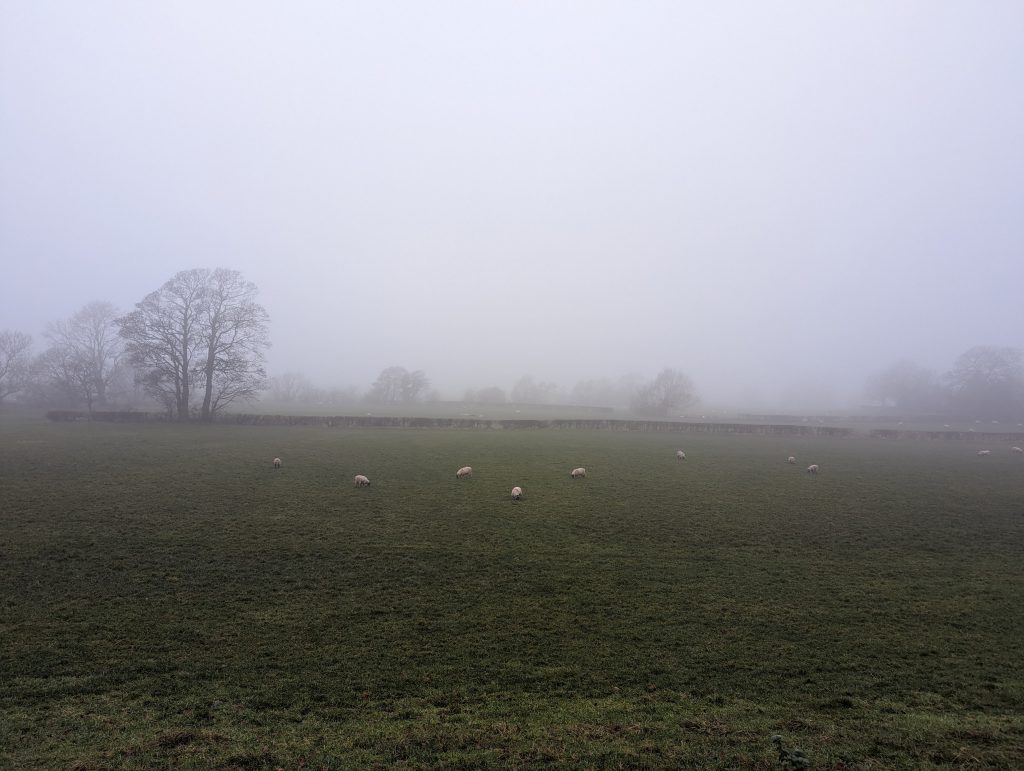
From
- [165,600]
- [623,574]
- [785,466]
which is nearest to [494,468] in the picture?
[623,574]

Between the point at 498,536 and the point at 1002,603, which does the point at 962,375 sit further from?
the point at 498,536

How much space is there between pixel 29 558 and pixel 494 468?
11933 mm

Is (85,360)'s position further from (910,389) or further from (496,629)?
(910,389)

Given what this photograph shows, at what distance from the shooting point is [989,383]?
5872 centimetres

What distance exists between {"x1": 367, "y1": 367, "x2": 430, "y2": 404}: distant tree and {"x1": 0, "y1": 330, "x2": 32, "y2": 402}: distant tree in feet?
137

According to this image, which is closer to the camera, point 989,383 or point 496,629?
point 496,629

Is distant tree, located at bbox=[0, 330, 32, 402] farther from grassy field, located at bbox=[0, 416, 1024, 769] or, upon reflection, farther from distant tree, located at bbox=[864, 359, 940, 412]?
distant tree, located at bbox=[864, 359, 940, 412]

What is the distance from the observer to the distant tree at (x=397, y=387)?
7862 centimetres

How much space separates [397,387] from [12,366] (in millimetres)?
45002

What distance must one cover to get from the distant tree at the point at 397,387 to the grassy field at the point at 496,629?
65.7 m

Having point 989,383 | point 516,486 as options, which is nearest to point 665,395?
point 989,383

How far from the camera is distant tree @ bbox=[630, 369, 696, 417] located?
5991 centimetres

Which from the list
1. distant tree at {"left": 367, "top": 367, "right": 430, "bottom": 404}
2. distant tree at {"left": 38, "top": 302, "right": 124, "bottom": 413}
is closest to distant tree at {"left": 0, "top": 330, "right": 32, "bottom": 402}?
distant tree at {"left": 38, "top": 302, "right": 124, "bottom": 413}

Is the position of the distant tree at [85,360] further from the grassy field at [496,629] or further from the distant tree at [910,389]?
the distant tree at [910,389]
